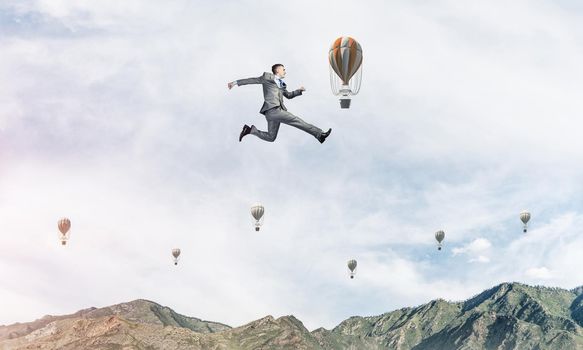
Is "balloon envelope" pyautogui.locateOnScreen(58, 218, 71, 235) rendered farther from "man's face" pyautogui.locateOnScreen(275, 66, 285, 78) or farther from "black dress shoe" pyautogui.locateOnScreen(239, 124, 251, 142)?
"man's face" pyautogui.locateOnScreen(275, 66, 285, 78)

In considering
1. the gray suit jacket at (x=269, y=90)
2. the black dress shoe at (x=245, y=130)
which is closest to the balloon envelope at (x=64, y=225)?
the black dress shoe at (x=245, y=130)

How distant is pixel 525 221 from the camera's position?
167m

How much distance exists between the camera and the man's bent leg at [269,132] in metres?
31.0

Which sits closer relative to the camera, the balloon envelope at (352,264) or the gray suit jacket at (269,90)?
the gray suit jacket at (269,90)

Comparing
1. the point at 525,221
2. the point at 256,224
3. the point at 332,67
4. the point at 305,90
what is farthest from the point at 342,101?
the point at 525,221

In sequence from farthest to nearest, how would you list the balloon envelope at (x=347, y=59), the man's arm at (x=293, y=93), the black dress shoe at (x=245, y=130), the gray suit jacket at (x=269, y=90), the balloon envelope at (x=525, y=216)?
the balloon envelope at (x=525, y=216)
the balloon envelope at (x=347, y=59)
the black dress shoe at (x=245, y=130)
the man's arm at (x=293, y=93)
the gray suit jacket at (x=269, y=90)

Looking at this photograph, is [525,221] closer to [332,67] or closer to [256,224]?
[256,224]

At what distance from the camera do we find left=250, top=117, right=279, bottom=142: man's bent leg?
102 feet

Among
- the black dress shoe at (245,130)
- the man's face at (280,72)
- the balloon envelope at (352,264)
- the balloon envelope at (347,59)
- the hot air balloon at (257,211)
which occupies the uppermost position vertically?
the balloon envelope at (352,264)

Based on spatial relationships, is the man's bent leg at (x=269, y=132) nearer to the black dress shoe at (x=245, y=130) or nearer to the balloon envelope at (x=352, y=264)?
the black dress shoe at (x=245, y=130)

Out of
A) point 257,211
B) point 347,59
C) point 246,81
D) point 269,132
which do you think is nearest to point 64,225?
point 257,211

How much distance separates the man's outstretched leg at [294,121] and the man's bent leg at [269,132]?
0.42 metres

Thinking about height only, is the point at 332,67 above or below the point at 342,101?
above

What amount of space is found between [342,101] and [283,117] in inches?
177
